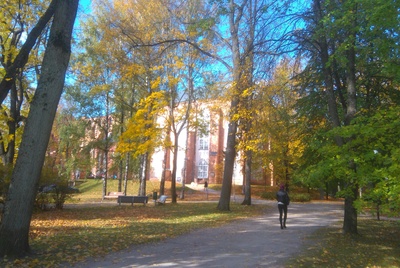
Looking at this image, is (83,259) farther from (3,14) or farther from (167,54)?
(167,54)

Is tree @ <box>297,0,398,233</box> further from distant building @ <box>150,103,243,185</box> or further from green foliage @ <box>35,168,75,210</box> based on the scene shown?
distant building @ <box>150,103,243,185</box>

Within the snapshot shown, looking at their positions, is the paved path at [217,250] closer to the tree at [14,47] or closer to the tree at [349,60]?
the tree at [349,60]

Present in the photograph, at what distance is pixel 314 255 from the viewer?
8.21 meters

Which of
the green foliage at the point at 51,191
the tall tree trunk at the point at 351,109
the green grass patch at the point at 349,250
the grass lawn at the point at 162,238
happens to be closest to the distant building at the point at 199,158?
the green foliage at the point at 51,191

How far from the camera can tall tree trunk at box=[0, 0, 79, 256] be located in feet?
22.3

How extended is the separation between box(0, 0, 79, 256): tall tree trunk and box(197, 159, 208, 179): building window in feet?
157

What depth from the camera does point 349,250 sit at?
915 centimetres

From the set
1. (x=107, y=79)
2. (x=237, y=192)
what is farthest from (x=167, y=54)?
(x=237, y=192)

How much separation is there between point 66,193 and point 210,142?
3820 centimetres

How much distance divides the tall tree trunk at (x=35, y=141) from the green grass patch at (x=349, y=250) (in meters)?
5.29

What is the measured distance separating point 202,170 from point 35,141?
48.5 metres

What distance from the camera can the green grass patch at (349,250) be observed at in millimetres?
7648

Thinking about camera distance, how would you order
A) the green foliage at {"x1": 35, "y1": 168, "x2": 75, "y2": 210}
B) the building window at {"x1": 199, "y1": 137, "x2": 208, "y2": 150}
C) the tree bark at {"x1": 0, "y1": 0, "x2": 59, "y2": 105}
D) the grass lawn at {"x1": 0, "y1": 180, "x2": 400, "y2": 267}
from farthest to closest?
the building window at {"x1": 199, "y1": 137, "x2": 208, "y2": 150}
the green foliage at {"x1": 35, "y1": 168, "x2": 75, "y2": 210}
the tree bark at {"x1": 0, "y1": 0, "x2": 59, "y2": 105}
the grass lawn at {"x1": 0, "y1": 180, "x2": 400, "y2": 267}

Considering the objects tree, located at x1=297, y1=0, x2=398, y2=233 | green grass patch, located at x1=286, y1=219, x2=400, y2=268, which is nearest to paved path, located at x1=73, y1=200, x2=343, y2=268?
green grass patch, located at x1=286, y1=219, x2=400, y2=268
